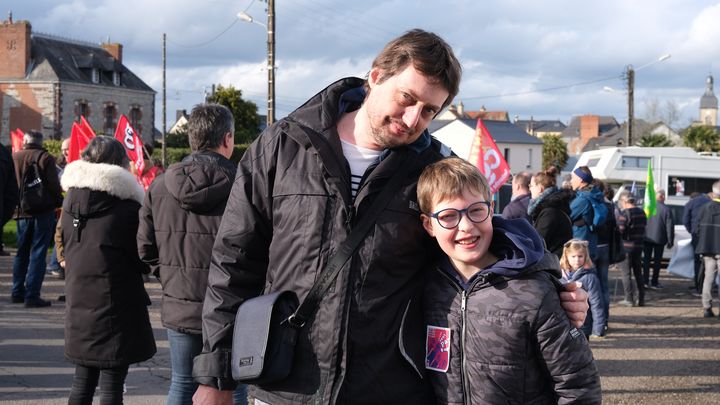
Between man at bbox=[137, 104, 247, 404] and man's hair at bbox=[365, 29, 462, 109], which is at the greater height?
man's hair at bbox=[365, 29, 462, 109]

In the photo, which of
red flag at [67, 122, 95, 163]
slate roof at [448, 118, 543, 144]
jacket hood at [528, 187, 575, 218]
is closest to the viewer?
jacket hood at [528, 187, 575, 218]

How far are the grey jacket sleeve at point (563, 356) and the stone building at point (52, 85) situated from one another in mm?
53255

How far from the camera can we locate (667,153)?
21141 millimetres

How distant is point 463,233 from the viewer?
108 inches

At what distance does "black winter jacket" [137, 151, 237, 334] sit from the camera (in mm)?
4387

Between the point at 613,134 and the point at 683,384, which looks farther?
the point at 613,134

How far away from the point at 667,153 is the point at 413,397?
65.9ft

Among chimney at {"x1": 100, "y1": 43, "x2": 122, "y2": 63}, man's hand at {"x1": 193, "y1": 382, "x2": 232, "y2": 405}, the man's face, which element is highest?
chimney at {"x1": 100, "y1": 43, "x2": 122, "y2": 63}

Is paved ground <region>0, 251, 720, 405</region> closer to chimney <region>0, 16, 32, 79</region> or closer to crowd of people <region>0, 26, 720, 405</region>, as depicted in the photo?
crowd of people <region>0, 26, 720, 405</region>

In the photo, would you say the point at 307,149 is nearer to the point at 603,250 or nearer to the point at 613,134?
the point at 603,250

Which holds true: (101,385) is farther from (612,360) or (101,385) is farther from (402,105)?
(612,360)


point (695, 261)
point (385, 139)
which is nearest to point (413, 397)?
point (385, 139)

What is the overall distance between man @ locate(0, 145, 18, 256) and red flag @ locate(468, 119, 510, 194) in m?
7.33

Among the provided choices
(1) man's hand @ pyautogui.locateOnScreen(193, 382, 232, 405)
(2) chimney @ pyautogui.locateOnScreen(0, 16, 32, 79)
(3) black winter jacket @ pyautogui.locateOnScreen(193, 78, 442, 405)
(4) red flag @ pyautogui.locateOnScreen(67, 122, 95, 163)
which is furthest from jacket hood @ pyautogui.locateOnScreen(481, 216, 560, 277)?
(2) chimney @ pyautogui.locateOnScreen(0, 16, 32, 79)
